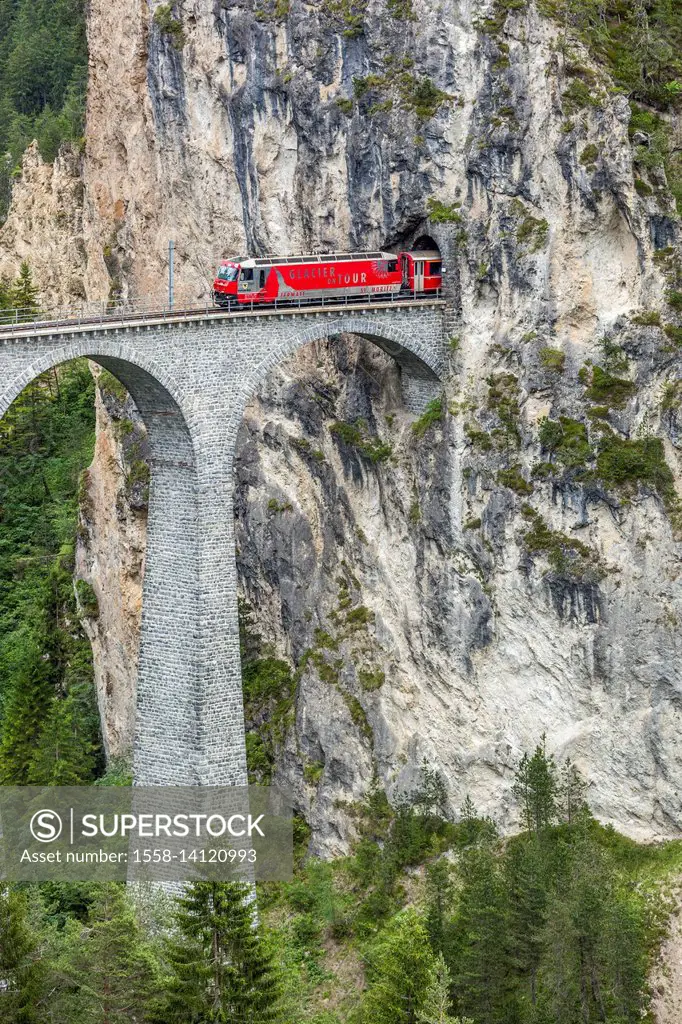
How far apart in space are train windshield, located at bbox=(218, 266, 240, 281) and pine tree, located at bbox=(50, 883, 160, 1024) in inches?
757

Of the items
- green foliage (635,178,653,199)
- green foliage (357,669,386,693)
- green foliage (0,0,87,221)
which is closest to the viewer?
green foliage (635,178,653,199)

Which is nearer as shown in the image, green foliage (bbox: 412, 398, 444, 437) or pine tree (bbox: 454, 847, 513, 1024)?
pine tree (bbox: 454, 847, 513, 1024)

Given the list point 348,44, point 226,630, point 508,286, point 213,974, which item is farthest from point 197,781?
point 348,44

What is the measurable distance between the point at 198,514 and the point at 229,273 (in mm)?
7495

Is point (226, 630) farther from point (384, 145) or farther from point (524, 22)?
point (524, 22)

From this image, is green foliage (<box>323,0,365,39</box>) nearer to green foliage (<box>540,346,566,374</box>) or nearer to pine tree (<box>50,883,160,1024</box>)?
green foliage (<box>540,346,566,374</box>)

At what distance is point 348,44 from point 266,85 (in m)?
3.71

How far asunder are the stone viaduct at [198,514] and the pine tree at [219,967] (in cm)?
853

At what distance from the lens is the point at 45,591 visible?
222 ft

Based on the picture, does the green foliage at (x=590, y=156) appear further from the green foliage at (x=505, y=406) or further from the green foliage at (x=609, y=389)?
the green foliage at (x=505, y=406)

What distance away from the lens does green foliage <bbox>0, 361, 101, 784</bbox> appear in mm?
59156

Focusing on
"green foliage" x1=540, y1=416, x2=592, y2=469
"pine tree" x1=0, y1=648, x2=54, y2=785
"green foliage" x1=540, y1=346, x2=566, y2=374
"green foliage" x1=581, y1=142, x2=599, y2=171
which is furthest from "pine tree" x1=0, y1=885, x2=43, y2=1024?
"green foliage" x1=581, y1=142, x2=599, y2=171

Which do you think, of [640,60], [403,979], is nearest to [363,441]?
[640,60]

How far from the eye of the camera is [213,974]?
3688 centimetres
